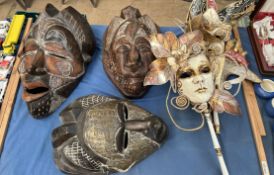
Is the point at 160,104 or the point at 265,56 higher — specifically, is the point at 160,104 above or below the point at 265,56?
below

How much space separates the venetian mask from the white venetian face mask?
20cm

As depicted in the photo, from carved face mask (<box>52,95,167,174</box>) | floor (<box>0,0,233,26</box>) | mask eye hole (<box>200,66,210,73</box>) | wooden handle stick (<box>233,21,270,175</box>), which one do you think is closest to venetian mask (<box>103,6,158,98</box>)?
carved face mask (<box>52,95,167,174</box>)

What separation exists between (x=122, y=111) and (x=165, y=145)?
278 mm

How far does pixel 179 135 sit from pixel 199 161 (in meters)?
0.14

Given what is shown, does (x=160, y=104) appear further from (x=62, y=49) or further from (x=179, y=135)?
(x=62, y=49)

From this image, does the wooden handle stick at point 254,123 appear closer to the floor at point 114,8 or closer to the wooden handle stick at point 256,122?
the wooden handle stick at point 256,122

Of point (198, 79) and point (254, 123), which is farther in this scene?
point (254, 123)

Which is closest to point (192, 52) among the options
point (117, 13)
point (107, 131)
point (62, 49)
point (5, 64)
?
point (107, 131)

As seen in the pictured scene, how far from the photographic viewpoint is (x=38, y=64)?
3.73 ft

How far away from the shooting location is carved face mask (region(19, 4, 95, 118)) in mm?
1145

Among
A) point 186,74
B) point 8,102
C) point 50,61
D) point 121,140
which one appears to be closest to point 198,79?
point 186,74

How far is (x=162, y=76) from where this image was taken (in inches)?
40.9

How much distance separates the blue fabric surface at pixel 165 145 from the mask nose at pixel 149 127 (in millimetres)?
136

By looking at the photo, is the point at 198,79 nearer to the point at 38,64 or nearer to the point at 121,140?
the point at 121,140
